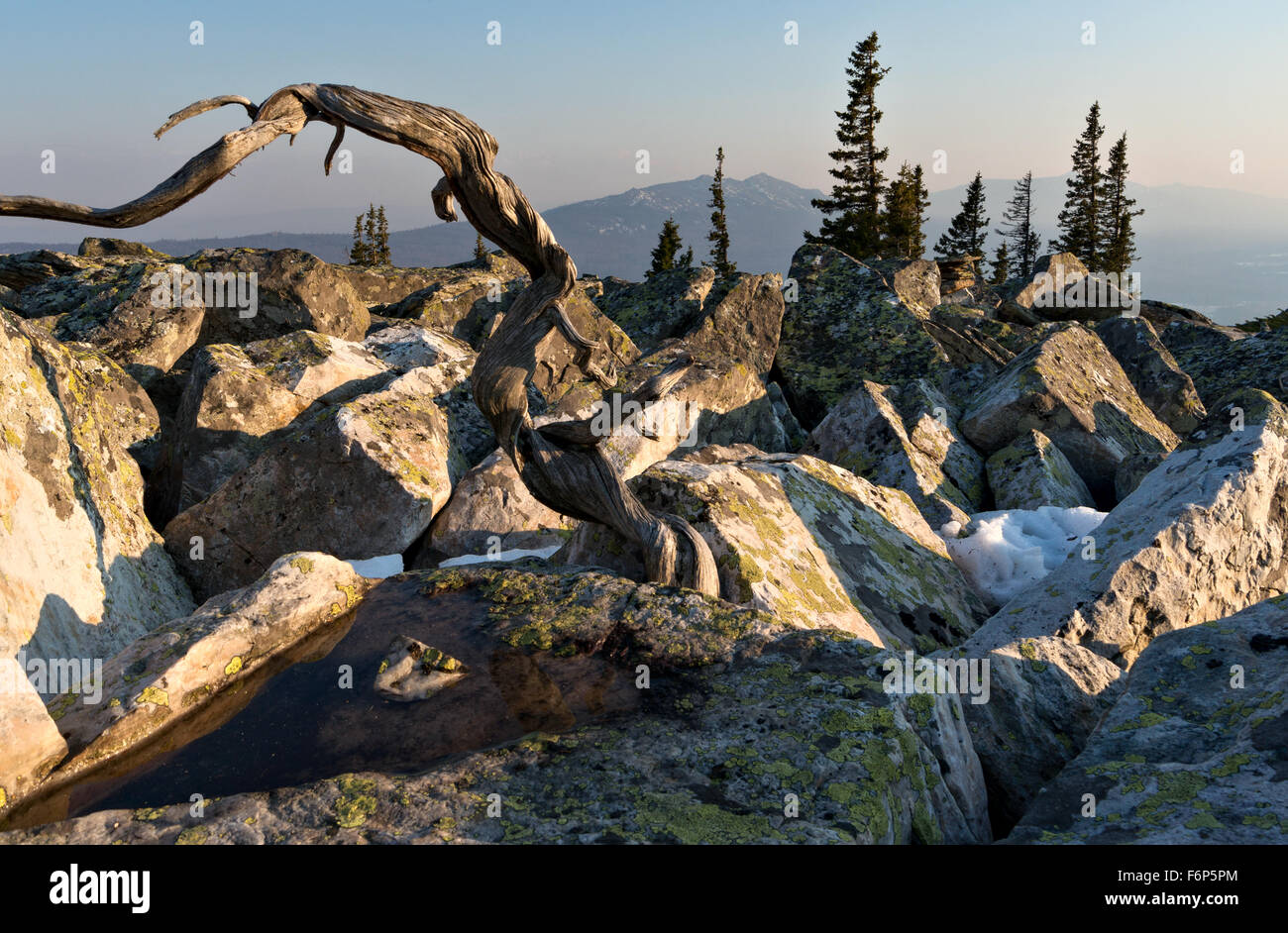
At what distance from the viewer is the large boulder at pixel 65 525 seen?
7.26 meters

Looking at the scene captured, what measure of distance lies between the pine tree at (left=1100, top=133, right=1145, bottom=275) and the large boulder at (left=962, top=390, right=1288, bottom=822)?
84.4m

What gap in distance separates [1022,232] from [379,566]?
105145 mm

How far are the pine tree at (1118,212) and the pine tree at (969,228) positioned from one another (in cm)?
1166

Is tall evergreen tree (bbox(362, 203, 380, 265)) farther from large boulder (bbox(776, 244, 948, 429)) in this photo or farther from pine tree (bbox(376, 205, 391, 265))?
large boulder (bbox(776, 244, 948, 429))

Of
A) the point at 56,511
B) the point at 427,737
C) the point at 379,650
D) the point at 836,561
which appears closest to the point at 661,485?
the point at 836,561

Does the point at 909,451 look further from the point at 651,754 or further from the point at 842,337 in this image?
the point at 651,754

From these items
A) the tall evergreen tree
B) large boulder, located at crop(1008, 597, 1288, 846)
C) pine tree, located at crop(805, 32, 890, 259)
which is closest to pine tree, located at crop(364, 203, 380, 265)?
the tall evergreen tree

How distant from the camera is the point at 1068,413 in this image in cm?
1520

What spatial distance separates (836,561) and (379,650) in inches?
207

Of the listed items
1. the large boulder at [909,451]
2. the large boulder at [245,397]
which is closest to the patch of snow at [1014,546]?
the large boulder at [909,451]

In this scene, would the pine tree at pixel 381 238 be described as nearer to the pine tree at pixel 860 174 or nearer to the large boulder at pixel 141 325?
the pine tree at pixel 860 174

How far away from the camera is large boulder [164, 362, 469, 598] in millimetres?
10422

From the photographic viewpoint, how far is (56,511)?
8031 mm
